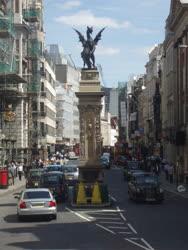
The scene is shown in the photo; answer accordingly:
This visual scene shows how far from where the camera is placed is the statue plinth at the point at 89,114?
50.4 metres

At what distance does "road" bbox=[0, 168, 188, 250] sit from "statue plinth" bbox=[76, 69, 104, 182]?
40.0 ft

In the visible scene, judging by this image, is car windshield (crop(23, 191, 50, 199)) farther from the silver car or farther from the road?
the road

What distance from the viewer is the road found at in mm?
21969

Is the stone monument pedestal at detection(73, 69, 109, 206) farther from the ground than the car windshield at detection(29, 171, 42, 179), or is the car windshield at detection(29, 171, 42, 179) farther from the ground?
the stone monument pedestal at detection(73, 69, 109, 206)

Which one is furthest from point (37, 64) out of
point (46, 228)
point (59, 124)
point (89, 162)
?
point (46, 228)

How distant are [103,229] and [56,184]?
15530mm

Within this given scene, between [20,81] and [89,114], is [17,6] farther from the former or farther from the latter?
[89,114]

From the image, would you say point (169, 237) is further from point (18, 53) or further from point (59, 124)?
point (59, 124)

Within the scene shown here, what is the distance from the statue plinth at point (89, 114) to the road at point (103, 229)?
12.2 m

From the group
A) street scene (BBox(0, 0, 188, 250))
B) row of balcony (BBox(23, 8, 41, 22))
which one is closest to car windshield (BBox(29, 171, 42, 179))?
street scene (BBox(0, 0, 188, 250))

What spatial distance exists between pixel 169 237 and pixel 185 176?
132 ft

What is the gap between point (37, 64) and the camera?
104000 mm

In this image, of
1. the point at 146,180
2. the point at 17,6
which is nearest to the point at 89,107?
the point at 146,180

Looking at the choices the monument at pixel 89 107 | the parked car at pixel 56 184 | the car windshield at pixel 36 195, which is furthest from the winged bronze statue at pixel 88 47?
the car windshield at pixel 36 195
